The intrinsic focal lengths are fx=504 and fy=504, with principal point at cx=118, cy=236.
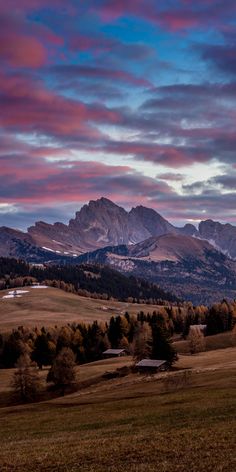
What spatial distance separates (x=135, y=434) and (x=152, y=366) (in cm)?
8381

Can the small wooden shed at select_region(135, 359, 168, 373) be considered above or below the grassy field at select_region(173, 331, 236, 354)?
above

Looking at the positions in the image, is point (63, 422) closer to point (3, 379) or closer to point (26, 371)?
point (26, 371)

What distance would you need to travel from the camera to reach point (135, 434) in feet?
135

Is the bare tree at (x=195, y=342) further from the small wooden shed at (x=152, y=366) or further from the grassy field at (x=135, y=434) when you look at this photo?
the grassy field at (x=135, y=434)

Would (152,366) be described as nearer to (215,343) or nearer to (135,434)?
(215,343)

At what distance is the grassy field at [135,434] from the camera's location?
29906mm

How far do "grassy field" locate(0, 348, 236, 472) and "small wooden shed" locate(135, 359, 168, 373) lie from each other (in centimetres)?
4018

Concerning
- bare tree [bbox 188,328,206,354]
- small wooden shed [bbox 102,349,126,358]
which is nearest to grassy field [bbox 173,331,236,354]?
bare tree [bbox 188,328,206,354]

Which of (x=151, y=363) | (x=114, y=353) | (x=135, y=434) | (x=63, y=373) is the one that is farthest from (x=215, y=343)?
(x=135, y=434)

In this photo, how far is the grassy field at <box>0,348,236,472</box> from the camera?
29.9 meters

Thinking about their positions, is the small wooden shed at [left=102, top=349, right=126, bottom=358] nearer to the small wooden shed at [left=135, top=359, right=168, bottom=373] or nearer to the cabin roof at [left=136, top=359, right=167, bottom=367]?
the cabin roof at [left=136, top=359, right=167, bottom=367]

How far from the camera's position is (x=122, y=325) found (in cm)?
19675

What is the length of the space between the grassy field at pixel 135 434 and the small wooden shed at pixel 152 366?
1582 inches

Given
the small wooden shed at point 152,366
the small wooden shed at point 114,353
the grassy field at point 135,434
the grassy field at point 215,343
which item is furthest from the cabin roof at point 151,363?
the small wooden shed at point 114,353
